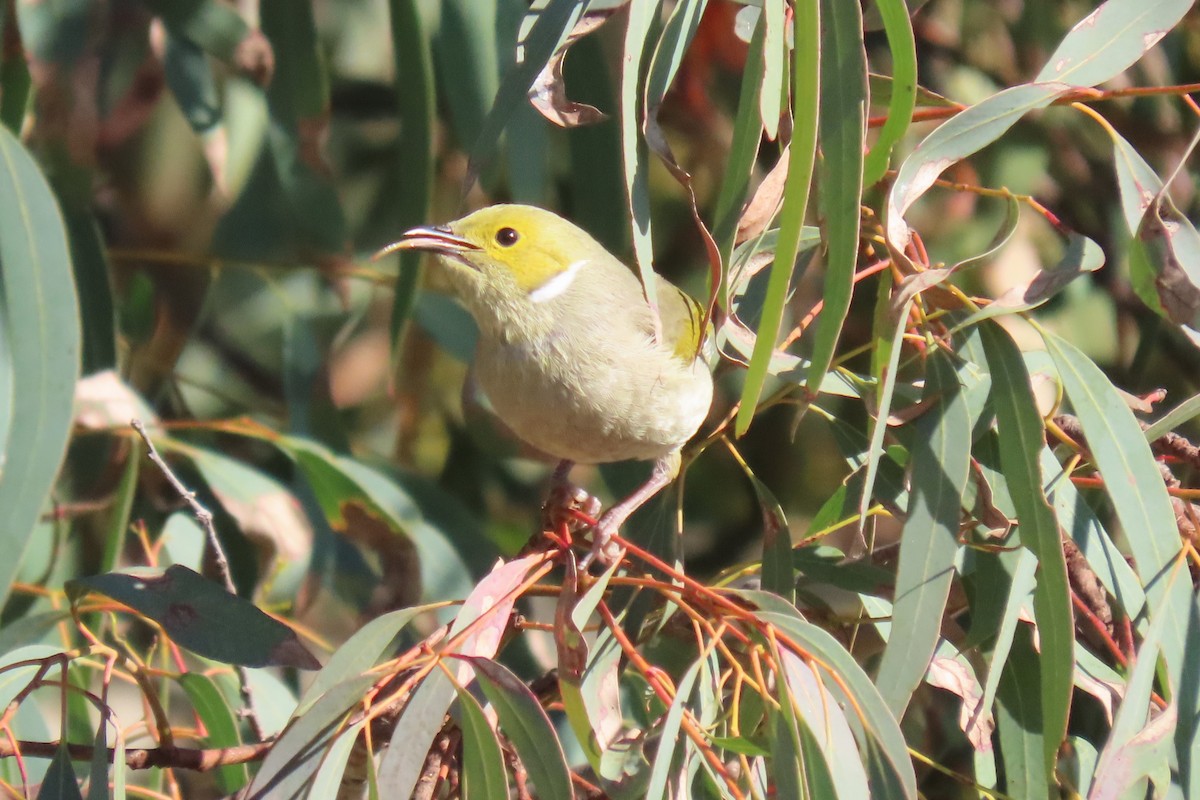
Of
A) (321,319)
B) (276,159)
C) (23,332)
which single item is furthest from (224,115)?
(23,332)

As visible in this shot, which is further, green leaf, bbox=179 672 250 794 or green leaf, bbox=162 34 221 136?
green leaf, bbox=162 34 221 136

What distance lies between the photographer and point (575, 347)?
8.88 ft

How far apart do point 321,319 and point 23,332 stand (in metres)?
2.06

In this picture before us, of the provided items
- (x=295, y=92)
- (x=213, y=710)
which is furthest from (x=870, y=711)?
(x=295, y=92)

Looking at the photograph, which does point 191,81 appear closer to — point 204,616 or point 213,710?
point 213,710

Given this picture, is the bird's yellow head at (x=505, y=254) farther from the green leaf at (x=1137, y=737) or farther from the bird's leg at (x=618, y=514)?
the green leaf at (x=1137, y=737)

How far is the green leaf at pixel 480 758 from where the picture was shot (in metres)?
1.88

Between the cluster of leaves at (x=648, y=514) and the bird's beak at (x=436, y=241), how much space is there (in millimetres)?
239

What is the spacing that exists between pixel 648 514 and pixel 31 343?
125 cm

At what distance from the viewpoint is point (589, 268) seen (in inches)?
117

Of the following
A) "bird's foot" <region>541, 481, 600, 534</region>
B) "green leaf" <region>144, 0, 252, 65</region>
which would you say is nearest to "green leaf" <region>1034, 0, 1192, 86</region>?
"bird's foot" <region>541, 481, 600, 534</region>

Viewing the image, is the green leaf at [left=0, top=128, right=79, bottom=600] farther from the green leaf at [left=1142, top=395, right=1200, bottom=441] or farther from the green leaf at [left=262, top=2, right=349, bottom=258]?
the green leaf at [left=1142, top=395, right=1200, bottom=441]

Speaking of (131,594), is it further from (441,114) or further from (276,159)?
(441,114)

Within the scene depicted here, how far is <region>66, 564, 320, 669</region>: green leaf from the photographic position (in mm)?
2053
